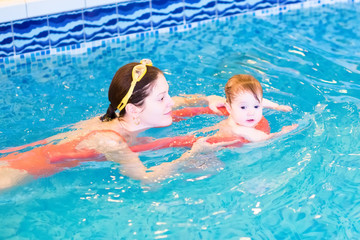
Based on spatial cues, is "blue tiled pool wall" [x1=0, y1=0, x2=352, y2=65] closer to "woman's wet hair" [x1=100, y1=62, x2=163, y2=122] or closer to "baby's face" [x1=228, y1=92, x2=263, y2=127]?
"woman's wet hair" [x1=100, y1=62, x2=163, y2=122]

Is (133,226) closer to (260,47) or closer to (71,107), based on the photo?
(71,107)

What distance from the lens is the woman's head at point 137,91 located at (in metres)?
4.03

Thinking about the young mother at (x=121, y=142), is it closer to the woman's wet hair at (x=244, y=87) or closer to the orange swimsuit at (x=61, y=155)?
the orange swimsuit at (x=61, y=155)

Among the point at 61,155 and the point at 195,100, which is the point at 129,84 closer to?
the point at 61,155

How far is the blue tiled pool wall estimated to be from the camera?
668 centimetres

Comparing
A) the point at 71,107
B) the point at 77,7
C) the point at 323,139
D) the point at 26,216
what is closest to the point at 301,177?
the point at 323,139

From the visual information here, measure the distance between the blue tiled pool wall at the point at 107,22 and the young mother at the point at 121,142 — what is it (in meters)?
2.84

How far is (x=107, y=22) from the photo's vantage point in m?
7.07

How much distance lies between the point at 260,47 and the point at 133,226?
11.6ft

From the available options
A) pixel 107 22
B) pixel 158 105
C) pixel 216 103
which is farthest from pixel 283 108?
pixel 107 22

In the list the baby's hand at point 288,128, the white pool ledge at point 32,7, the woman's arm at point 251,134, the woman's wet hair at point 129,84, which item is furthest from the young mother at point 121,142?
the white pool ledge at point 32,7

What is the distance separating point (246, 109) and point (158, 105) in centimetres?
67

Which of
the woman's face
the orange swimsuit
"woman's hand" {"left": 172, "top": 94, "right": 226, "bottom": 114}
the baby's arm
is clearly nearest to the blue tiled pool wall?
"woman's hand" {"left": 172, "top": 94, "right": 226, "bottom": 114}

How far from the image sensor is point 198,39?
6.96 meters
